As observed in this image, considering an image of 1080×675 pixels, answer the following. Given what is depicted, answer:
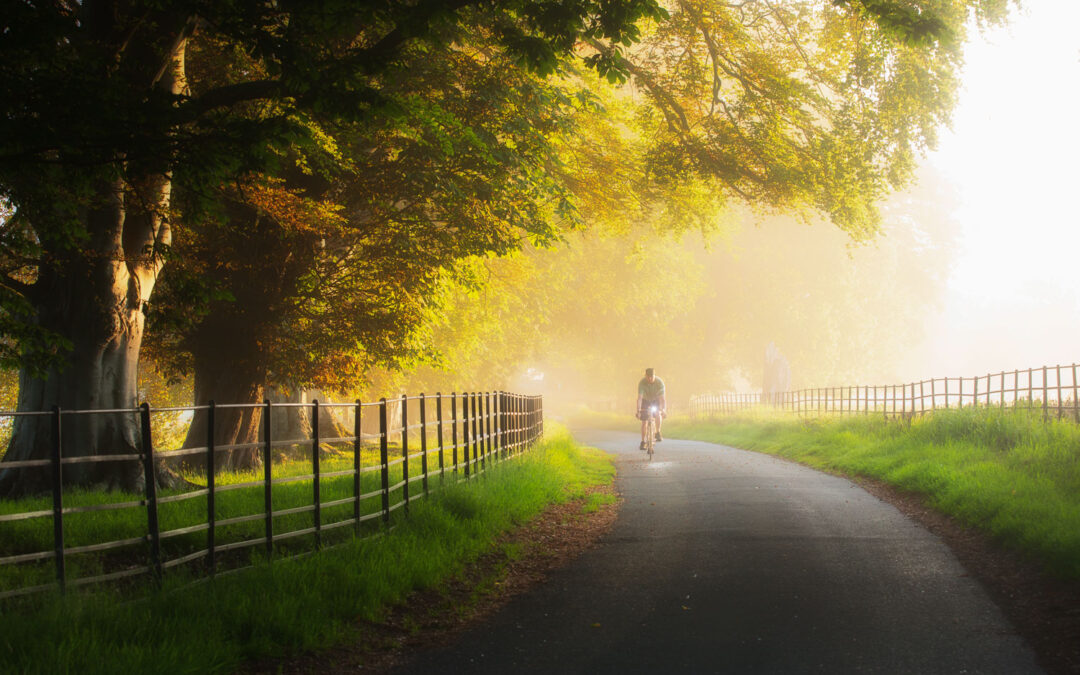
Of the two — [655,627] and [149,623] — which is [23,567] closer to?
[149,623]

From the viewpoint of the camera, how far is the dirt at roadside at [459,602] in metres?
5.61

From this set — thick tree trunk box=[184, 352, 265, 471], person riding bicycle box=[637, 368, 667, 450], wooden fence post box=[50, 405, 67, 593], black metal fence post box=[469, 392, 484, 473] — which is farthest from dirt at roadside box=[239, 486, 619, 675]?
person riding bicycle box=[637, 368, 667, 450]

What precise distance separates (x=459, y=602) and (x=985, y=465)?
831 centimetres

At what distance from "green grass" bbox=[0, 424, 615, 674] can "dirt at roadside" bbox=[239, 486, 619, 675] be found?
0.11 m

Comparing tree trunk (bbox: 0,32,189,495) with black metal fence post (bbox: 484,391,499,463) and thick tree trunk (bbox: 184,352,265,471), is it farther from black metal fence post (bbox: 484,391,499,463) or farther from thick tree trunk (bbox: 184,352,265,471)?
black metal fence post (bbox: 484,391,499,463)

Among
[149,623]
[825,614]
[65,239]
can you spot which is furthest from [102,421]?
[825,614]

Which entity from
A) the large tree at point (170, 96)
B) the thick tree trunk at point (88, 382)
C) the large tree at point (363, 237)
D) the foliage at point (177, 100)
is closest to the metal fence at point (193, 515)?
the thick tree trunk at point (88, 382)

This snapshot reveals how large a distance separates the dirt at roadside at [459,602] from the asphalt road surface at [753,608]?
217 mm

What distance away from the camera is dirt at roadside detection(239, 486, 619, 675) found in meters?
5.61

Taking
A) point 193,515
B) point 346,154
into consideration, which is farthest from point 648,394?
point 193,515

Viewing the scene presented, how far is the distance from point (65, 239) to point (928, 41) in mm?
8471

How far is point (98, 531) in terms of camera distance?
7.96 meters

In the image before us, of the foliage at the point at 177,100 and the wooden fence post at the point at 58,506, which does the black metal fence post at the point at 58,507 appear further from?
the foliage at the point at 177,100

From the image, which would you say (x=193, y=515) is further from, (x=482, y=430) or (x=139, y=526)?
(x=482, y=430)
